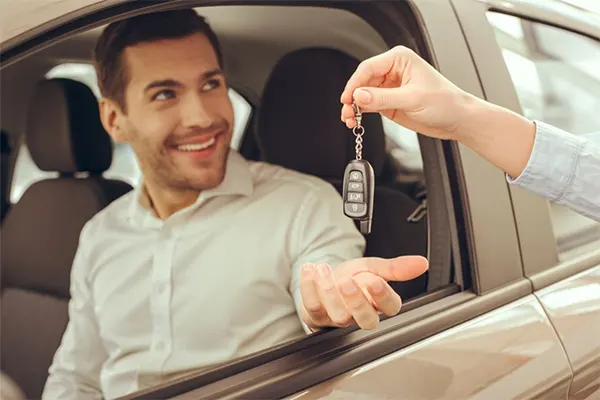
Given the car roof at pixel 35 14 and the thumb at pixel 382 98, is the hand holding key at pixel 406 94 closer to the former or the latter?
the thumb at pixel 382 98

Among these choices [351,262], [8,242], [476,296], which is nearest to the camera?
[351,262]

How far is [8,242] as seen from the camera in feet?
9.10

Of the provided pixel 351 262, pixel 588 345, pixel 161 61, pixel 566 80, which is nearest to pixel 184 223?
pixel 161 61

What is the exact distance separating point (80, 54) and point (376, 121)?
4.24ft

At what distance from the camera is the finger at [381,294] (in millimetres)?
1182

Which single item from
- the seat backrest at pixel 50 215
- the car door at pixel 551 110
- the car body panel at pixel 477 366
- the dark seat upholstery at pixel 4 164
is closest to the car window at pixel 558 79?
the car door at pixel 551 110

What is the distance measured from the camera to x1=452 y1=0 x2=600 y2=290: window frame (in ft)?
5.31

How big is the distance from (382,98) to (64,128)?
163 cm

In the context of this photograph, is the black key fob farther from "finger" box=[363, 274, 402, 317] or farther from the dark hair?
the dark hair

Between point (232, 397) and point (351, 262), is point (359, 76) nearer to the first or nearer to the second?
point (351, 262)

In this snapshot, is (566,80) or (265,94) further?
(265,94)

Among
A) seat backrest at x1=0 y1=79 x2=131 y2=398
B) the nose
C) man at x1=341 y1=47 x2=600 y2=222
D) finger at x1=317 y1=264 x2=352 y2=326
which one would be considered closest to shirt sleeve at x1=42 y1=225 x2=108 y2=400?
seat backrest at x1=0 y1=79 x2=131 y2=398

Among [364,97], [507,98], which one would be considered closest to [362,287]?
[364,97]

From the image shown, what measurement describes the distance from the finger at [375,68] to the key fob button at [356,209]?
17 cm
